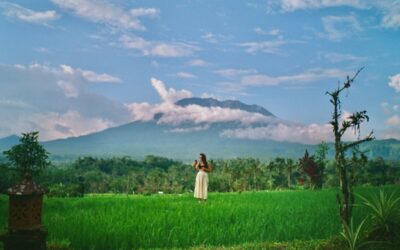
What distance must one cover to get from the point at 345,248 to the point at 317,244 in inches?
24.6

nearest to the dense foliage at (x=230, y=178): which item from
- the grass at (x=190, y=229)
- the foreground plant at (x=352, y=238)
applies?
the grass at (x=190, y=229)

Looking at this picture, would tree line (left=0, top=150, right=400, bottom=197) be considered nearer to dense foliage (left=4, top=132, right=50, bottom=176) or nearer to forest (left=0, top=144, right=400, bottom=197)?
forest (left=0, top=144, right=400, bottom=197)

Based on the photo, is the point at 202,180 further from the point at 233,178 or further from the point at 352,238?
the point at 233,178

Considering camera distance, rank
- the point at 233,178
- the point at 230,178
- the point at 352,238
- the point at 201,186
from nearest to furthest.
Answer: the point at 352,238
the point at 201,186
the point at 230,178
the point at 233,178

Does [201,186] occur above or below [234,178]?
above

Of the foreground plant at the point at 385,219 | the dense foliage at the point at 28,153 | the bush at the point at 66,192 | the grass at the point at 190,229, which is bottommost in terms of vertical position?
the bush at the point at 66,192

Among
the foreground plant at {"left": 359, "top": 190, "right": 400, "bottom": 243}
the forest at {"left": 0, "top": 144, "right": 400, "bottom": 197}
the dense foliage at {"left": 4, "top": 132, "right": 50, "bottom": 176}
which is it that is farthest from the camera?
the forest at {"left": 0, "top": 144, "right": 400, "bottom": 197}

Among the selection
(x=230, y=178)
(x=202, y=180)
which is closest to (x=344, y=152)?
(x=202, y=180)

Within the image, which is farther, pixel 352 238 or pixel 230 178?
pixel 230 178

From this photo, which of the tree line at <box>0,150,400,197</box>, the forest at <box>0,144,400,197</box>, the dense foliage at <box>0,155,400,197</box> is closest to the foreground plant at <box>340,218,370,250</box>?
the forest at <box>0,144,400,197</box>

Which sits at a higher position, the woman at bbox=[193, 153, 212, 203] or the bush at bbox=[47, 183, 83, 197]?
the woman at bbox=[193, 153, 212, 203]

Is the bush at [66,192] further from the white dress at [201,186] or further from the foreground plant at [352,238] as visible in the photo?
the foreground plant at [352,238]

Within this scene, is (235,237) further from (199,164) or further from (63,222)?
(199,164)

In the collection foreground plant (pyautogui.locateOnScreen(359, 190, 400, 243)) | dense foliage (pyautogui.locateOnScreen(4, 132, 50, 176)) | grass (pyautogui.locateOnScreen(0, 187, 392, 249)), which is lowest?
grass (pyautogui.locateOnScreen(0, 187, 392, 249))
